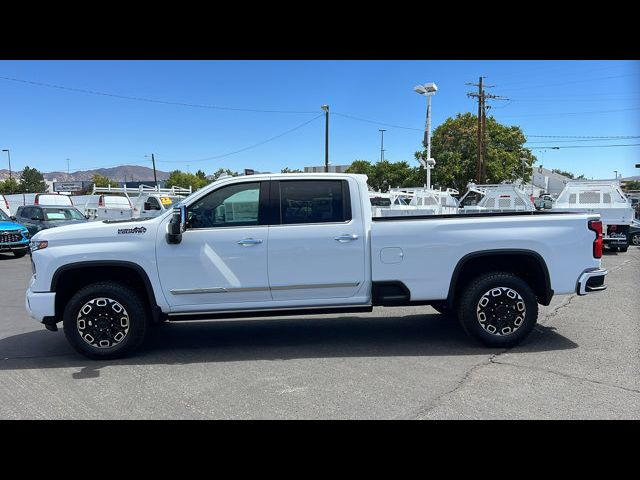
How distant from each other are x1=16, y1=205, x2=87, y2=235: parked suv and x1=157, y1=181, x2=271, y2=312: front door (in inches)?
541

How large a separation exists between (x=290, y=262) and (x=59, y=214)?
1558 centimetres

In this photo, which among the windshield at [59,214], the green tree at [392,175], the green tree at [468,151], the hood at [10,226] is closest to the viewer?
the hood at [10,226]

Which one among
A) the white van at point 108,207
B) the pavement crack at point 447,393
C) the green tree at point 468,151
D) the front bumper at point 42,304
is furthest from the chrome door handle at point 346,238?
the green tree at point 468,151

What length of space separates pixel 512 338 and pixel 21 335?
621 cm

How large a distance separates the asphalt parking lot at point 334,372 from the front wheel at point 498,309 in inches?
7.5

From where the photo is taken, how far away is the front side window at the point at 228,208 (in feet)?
16.9

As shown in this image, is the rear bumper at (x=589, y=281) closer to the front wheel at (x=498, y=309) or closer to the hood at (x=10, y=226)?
the front wheel at (x=498, y=309)

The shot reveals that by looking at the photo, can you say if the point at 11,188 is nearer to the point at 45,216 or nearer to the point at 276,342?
the point at 45,216

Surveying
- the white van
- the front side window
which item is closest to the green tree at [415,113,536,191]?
the white van

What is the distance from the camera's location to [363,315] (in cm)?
707

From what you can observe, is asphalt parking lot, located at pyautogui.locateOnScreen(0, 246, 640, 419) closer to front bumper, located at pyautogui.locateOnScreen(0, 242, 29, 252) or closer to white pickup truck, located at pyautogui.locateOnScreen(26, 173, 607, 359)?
white pickup truck, located at pyautogui.locateOnScreen(26, 173, 607, 359)

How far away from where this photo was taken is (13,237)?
14703 mm

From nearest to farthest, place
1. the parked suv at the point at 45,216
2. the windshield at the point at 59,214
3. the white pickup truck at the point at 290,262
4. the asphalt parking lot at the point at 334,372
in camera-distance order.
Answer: the asphalt parking lot at the point at 334,372
the white pickup truck at the point at 290,262
the parked suv at the point at 45,216
the windshield at the point at 59,214
